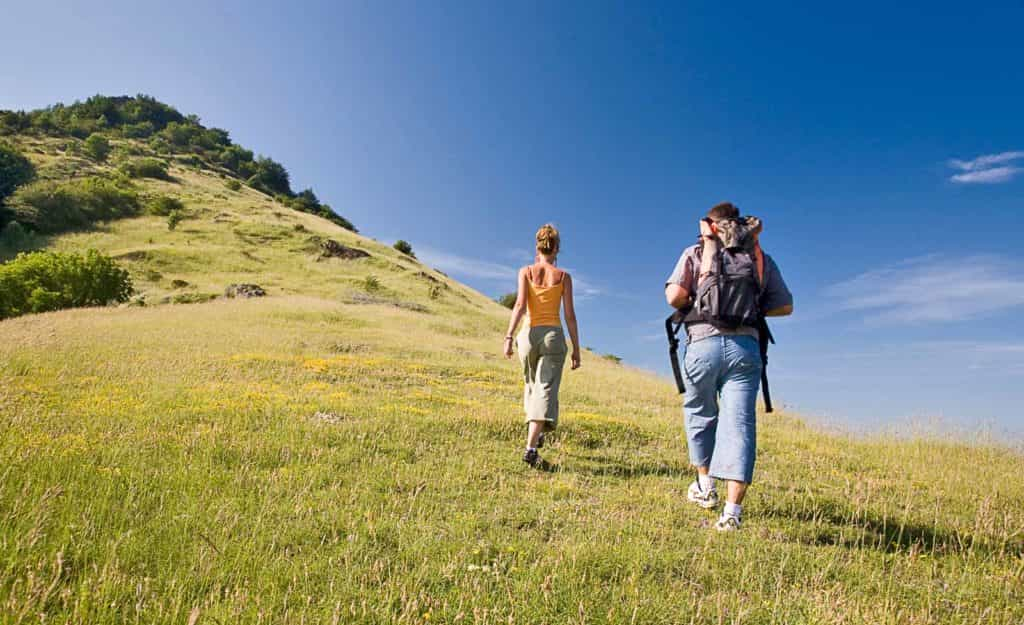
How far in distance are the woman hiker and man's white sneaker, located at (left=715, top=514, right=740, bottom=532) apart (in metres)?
2.49

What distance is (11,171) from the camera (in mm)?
62625

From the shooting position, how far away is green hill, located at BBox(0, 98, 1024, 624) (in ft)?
9.05

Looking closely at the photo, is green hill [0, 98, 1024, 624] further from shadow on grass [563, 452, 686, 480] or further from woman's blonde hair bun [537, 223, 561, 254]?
woman's blonde hair bun [537, 223, 561, 254]

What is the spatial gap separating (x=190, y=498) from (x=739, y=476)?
15.2ft

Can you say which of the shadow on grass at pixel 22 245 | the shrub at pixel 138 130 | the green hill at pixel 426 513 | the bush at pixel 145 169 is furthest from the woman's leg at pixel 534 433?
the shrub at pixel 138 130

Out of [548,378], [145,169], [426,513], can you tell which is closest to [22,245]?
[145,169]

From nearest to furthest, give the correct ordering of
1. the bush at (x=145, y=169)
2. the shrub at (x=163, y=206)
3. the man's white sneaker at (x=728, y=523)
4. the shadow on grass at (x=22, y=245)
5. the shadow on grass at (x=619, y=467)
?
the man's white sneaker at (x=728, y=523) → the shadow on grass at (x=619, y=467) → the shadow on grass at (x=22, y=245) → the shrub at (x=163, y=206) → the bush at (x=145, y=169)

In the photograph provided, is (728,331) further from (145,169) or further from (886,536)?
(145,169)

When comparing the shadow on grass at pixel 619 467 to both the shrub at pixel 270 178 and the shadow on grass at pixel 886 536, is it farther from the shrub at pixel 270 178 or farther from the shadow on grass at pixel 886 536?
the shrub at pixel 270 178

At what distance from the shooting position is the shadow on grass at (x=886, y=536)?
4.36 m

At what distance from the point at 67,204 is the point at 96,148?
1689 inches

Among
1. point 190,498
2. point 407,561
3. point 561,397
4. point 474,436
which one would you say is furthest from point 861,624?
point 561,397

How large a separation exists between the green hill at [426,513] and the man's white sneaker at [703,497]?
0.18 metres

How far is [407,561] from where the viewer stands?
3.32m
